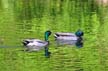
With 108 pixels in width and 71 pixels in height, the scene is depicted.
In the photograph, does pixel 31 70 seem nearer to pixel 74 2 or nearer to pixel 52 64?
pixel 52 64

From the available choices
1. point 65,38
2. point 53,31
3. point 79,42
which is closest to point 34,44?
point 79,42

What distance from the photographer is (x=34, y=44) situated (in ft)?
69.1

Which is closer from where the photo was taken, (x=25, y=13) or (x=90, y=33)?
(x=90, y=33)

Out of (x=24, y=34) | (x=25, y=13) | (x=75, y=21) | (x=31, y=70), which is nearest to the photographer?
(x=31, y=70)

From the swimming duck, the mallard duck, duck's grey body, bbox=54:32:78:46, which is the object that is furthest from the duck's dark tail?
the swimming duck

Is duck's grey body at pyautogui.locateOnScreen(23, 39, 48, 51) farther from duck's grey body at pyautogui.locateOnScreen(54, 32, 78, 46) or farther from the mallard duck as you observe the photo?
duck's grey body at pyautogui.locateOnScreen(54, 32, 78, 46)

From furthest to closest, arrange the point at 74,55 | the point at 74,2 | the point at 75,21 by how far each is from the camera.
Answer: the point at 74,2
the point at 75,21
the point at 74,55

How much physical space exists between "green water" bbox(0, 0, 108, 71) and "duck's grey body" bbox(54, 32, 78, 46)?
0.32m

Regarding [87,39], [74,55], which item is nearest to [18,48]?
[74,55]

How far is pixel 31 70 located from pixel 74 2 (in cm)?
2523

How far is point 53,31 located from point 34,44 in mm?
4009

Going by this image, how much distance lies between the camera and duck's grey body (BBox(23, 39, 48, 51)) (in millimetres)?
20828

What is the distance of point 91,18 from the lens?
99.9 feet

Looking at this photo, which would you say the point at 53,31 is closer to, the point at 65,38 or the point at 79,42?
the point at 65,38
